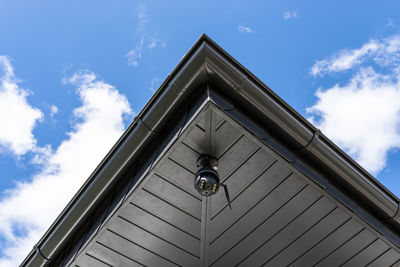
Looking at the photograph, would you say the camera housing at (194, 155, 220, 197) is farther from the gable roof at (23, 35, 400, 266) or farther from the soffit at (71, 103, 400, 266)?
the gable roof at (23, 35, 400, 266)

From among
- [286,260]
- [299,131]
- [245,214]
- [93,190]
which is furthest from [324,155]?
[93,190]

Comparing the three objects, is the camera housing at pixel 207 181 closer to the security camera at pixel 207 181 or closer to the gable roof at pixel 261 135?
the security camera at pixel 207 181

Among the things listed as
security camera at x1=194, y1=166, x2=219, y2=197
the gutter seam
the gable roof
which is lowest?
the gutter seam

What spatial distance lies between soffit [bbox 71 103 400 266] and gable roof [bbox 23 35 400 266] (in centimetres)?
22

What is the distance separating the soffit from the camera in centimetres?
459

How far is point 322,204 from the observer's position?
482 cm

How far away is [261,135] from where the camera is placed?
4.49 m

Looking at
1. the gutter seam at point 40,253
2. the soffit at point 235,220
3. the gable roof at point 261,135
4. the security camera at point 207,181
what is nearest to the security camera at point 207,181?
the security camera at point 207,181

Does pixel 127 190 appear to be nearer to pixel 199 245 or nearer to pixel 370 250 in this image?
pixel 199 245

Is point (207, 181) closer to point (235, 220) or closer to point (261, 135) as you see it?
point (261, 135)

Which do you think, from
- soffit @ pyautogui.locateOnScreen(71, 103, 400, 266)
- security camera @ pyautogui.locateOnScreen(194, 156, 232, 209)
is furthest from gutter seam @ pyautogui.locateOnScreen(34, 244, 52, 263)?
security camera @ pyautogui.locateOnScreen(194, 156, 232, 209)

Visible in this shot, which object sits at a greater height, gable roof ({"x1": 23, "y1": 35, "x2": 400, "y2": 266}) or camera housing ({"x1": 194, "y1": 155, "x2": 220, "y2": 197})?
gable roof ({"x1": 23, "y1": 35, "x2": 400, "y2": 266})

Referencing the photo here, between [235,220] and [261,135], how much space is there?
126 cm

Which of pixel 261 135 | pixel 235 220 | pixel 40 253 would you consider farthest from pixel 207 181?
pixel 40 253
